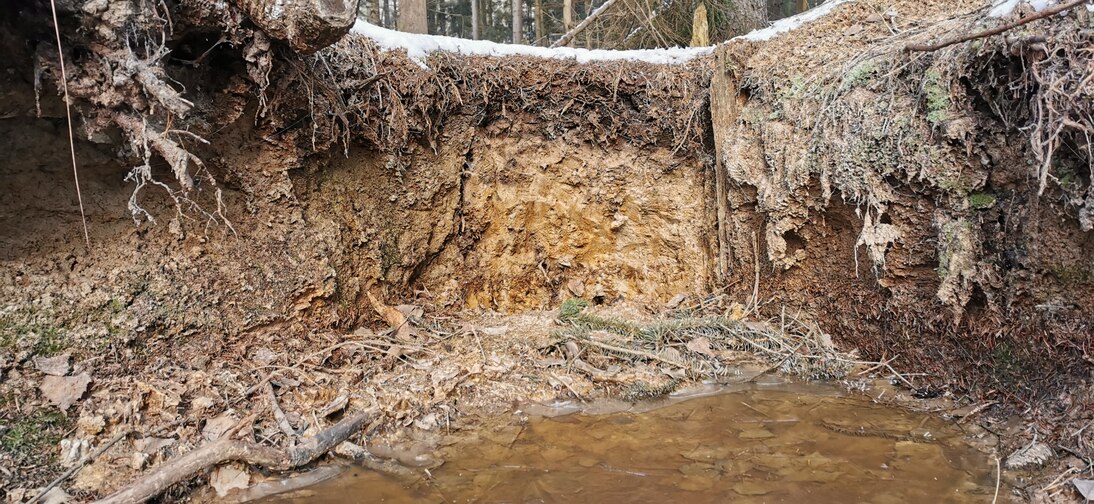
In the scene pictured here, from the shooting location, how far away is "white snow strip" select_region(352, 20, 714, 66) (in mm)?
4453

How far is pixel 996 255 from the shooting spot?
138 inches

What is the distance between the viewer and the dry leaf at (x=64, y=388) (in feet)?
9.75

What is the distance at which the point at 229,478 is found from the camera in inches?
115

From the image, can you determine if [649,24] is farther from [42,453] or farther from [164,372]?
[42,453]

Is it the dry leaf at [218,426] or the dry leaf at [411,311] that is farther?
the dry leaf at [411,311]

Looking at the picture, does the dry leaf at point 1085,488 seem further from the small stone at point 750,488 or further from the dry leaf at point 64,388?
the dry leaf at point 64,388

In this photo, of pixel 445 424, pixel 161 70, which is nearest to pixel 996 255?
pixel 445 424

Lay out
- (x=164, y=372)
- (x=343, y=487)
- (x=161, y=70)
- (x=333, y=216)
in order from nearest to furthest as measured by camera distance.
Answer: (x=161, y=70)
(x=343, y=487)
(x=164, y=372)
(x=333, y=216)

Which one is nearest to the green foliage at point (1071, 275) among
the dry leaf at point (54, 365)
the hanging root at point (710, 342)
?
the hanging root at point (710, 342)

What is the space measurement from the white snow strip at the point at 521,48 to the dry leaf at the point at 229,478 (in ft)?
10.3

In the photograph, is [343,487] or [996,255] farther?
[996,255]

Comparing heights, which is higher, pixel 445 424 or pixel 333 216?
pixel 333 216

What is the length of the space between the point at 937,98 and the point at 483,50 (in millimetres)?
3530

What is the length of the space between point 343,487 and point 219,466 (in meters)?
0.67
